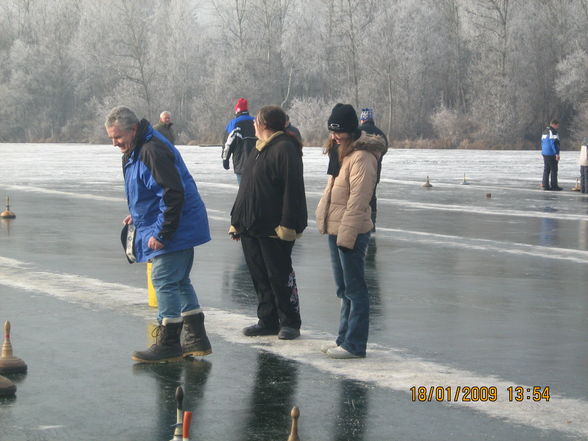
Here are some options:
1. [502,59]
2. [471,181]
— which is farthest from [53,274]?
[502,59]

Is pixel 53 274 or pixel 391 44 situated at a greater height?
pixel 391 44

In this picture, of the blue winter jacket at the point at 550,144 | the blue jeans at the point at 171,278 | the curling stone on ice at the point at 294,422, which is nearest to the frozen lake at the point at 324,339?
the blue jeans at the point at 171,278

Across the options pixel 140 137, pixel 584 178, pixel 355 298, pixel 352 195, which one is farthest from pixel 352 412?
pixel 584 178

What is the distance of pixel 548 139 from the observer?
25.2 meters

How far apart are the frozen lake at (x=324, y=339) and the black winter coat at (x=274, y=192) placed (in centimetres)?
88

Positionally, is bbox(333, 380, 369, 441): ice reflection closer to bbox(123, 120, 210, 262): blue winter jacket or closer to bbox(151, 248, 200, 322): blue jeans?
bbox(151, 248, 200, 322): blue jeans

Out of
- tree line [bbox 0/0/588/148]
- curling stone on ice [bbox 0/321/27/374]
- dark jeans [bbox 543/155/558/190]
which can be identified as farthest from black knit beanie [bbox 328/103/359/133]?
tree line [bbox 0/0/588/148]

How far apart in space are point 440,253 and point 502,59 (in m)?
60.9

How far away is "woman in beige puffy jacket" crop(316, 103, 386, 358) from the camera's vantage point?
7277 mm

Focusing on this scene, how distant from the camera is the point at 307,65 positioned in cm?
8644

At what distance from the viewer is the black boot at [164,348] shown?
23.5 ft

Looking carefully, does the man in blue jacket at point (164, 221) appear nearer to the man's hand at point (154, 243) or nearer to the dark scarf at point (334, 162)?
the man's hand at point (154, 243)

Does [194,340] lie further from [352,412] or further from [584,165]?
[584,165]

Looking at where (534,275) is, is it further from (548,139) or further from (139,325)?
(548,139)
